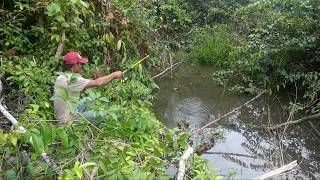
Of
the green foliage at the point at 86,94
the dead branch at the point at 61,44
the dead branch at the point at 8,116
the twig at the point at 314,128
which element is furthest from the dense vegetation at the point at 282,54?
the dead branch at the point at 8,116

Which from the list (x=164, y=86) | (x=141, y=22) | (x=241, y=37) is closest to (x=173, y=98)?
(x=164, y=86)

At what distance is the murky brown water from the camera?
234 inches

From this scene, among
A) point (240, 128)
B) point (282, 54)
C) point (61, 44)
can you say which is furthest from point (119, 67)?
point (282, 54)

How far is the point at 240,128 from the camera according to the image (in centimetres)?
722

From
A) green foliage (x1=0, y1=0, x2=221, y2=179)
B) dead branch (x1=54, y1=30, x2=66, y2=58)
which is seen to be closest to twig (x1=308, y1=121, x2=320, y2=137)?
green foliage (x1=0, y1=0, x2=221, y2=179)

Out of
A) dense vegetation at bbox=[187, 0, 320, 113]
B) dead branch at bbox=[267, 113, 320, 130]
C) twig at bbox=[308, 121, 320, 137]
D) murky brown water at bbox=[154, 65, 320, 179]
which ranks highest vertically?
dense vegetation at bbox=[187, 0, 320, 113]

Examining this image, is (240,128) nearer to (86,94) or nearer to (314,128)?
(314,128)

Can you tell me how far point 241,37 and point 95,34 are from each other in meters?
5.27

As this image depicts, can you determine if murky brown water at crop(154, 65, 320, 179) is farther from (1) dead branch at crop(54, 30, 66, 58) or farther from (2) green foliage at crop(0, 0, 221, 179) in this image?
(1) dead branch at crop(54, 30, 66, 58)

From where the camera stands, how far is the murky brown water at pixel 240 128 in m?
5.95

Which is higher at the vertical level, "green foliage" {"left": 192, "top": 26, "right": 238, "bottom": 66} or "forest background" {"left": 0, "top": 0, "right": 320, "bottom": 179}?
"forest background" {"left": 0, "top": 0, "right": 320, "bottom": 179}

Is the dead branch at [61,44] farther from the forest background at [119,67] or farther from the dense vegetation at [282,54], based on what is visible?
the dense vegetation at [282,54]

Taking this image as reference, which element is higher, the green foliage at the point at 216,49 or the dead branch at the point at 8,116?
the dead branch at the point at 8,116

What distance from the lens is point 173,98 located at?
8633 millimetres
